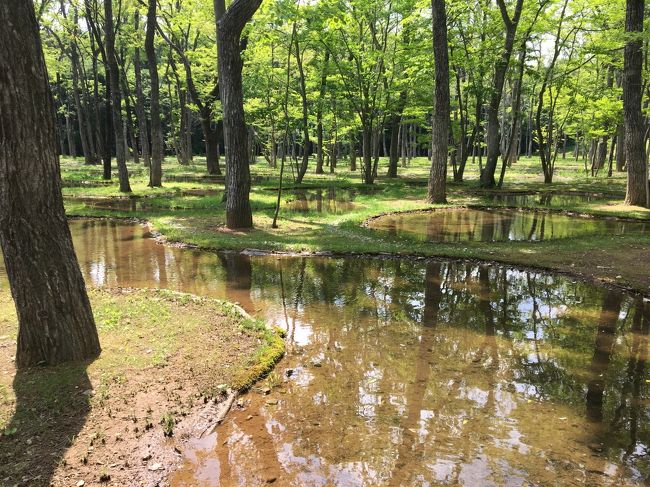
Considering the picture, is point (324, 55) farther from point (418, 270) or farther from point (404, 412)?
point (404, 412)

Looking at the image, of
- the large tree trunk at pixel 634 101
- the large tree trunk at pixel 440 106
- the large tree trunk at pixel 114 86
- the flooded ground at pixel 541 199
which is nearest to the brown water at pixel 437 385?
the large tree trunk at pixel 440 106

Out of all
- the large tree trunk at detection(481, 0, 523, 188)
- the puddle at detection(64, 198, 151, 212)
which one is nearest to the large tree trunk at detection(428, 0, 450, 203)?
the large tree trunk at detection(481, 0, 523, 188)

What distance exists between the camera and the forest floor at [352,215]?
31.2ft

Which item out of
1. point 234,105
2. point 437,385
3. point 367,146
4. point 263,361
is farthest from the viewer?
point 367,146

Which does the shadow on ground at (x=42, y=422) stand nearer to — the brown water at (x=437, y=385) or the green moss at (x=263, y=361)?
the brown water at (x=437, y=385)

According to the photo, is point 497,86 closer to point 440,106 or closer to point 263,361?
point 440,106

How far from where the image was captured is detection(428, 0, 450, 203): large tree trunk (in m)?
16.2

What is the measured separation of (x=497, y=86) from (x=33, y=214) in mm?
20934

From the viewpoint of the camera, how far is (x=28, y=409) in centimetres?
395

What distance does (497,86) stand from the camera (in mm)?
21109

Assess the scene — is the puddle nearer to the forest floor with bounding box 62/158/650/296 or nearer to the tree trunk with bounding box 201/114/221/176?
the forest floor with bounding box 62/158/650/296

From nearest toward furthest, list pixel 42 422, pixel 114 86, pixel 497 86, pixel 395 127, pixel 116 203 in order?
pixel 42 422, pixel 116 203, pixel 114 86, pixel 497 86, pixel 395 127

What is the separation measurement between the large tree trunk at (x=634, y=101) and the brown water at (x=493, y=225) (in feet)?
7.87

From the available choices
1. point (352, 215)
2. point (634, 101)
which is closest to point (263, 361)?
point (352, 215)
